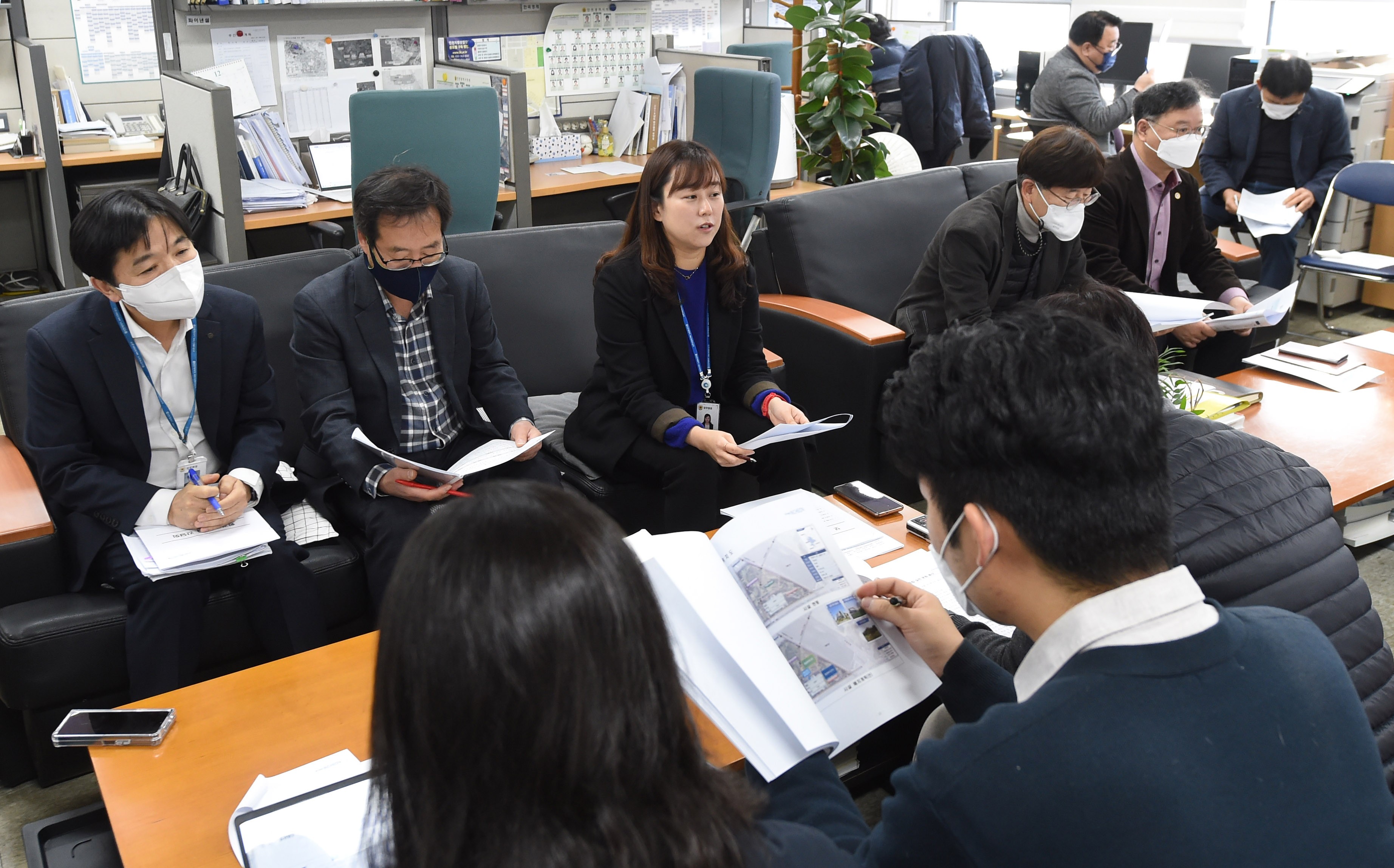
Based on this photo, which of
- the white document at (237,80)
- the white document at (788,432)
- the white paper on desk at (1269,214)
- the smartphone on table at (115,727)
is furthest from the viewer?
the white paper on desk at (1269,214)

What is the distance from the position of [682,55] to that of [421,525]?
4.53 m

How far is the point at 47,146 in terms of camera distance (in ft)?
13.3

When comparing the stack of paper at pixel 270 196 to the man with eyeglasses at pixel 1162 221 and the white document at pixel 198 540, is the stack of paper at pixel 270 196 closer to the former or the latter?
the white document at pixel 198 540

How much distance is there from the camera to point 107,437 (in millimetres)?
2082

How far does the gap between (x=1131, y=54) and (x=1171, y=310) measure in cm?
414

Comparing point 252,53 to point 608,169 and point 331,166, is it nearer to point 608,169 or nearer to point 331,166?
point 331,166

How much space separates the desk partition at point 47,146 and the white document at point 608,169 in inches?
75.8

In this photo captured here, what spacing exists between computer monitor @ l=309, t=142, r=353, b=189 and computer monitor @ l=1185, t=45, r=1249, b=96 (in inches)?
184

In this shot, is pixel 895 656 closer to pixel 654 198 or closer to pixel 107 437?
pixel 654 198

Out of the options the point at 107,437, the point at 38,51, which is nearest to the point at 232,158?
the point at 38,51

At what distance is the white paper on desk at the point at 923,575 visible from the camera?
1.69 m

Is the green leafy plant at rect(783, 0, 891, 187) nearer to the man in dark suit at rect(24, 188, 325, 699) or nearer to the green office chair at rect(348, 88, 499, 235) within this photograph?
the green office chair at rect(348, 88, 499, 235)

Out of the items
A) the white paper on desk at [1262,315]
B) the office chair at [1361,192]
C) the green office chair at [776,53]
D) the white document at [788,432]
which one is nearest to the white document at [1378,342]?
the white paper on desk at [1262,315]

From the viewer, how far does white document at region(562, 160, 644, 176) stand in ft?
14.9
